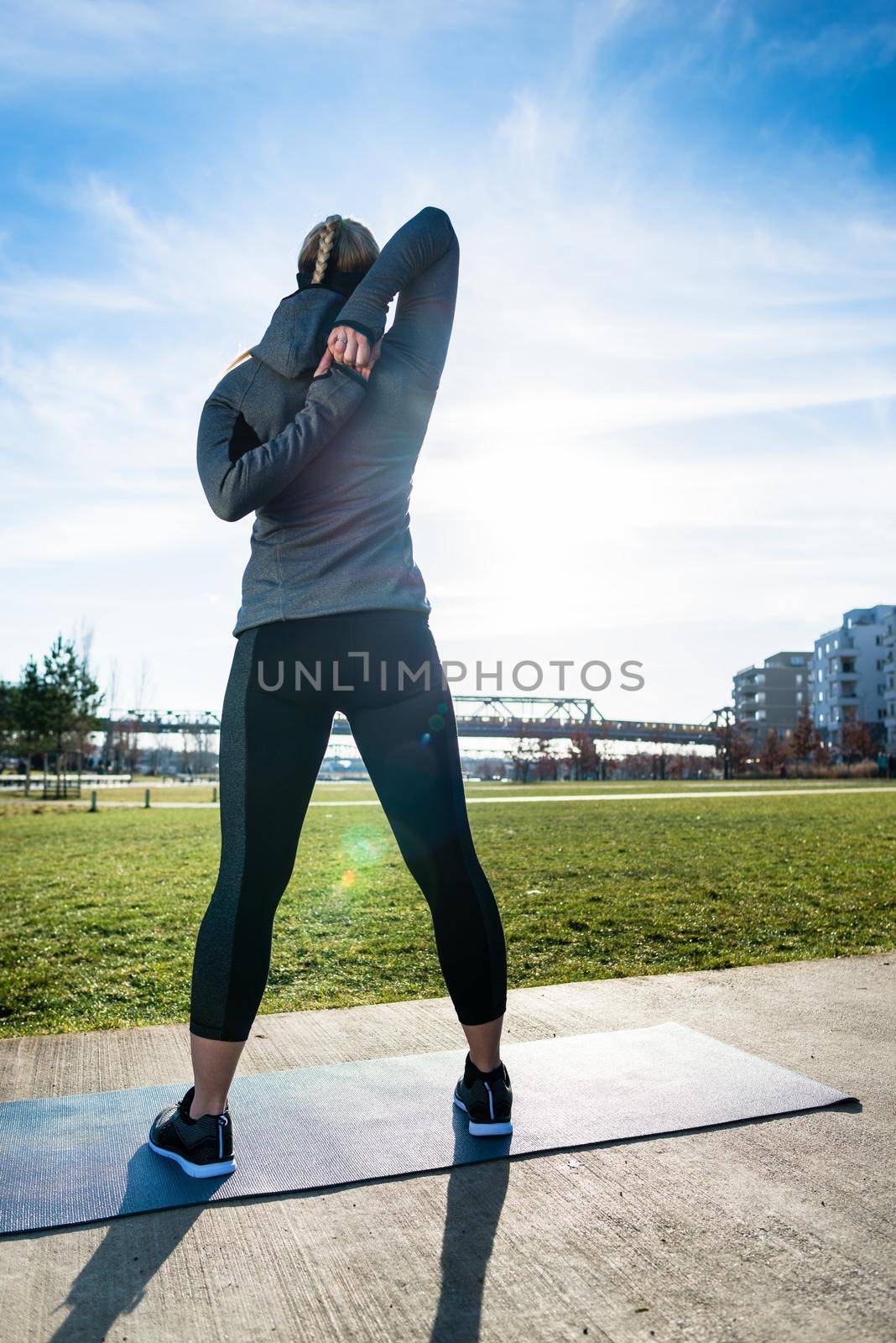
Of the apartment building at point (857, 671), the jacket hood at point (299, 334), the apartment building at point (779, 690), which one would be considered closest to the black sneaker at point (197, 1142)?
the jacket hood at point (299, 334)

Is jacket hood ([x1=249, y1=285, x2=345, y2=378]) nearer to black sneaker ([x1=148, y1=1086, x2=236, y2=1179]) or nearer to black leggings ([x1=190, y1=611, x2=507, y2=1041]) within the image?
black leggings ([x1=190, y1=611, x2=507, y2=1041])

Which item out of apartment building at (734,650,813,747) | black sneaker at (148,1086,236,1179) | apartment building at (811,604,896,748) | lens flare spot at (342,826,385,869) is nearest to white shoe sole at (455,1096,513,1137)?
black sneaker at (148,1086,236,1179)

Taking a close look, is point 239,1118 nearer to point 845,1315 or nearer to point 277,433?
point 845,1315

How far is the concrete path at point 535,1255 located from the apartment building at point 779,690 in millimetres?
131772

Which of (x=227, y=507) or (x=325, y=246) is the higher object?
(x=325, y=246)

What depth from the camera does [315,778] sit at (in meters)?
2.21

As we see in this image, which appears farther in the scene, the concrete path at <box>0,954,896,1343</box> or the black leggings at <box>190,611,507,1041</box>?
the black leggings at <box>190,611,507,1041</box>

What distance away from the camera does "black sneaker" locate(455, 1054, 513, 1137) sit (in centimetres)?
224

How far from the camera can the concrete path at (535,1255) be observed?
1.50 metres

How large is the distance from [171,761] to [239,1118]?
117 m

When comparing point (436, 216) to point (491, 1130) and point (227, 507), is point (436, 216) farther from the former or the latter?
point (491, 1130)

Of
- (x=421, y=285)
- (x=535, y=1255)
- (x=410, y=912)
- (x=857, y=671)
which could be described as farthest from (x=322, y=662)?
(x=857, y=671)

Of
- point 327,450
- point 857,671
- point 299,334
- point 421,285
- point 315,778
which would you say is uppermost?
point 857,671

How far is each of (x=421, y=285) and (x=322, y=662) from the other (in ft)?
3.19
